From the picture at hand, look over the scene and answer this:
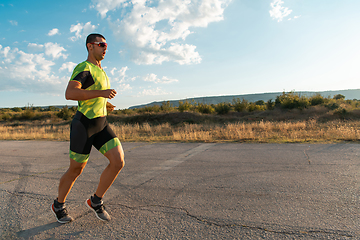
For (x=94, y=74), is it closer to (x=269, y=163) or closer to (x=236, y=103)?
(x=269, y=163)

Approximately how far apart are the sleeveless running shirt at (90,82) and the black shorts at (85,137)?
0.08 metres

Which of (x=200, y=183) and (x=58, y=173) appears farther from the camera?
(x=58, y=173)

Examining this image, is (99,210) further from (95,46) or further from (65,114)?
(65,114)

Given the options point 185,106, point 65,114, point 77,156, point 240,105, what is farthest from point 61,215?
point 65,114

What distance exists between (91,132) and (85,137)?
3.6 inches

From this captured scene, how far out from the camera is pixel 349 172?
4609 millimetres

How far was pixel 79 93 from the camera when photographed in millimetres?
2414

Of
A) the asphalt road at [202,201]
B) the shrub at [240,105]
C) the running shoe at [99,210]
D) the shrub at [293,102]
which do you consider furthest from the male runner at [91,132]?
the shrub at [240,105]

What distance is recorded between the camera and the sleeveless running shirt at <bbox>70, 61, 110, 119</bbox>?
2533 millimetres

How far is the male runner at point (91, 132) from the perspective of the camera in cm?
259

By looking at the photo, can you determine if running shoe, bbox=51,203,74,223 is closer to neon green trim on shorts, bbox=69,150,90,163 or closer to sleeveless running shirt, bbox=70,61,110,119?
neon green trim on shorts, bbox=69,150,90,163

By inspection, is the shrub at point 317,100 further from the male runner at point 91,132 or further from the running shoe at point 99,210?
the running shoe at point 99,210

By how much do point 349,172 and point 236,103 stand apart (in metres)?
30.5

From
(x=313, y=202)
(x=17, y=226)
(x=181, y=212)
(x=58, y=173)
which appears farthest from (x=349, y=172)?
(x=58, y=173)
